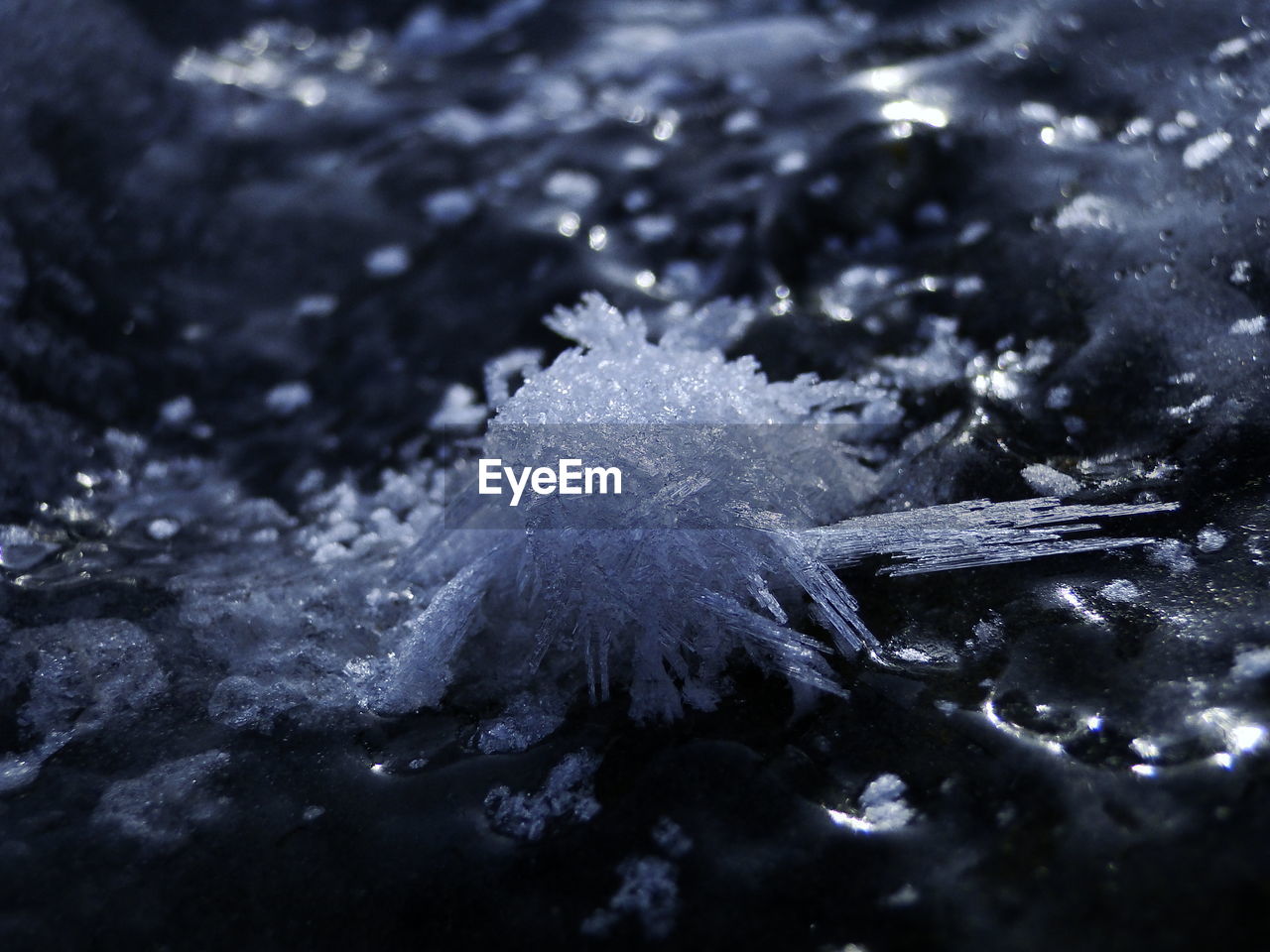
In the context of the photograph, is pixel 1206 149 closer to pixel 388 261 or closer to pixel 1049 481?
pixel 1049 481

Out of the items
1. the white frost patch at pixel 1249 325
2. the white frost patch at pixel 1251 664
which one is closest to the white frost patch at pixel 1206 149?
the white frost patch at pixel 1249 325

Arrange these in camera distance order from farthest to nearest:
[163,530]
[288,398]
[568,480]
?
1. [288,398]
2. [163,530]
3. [568,480]

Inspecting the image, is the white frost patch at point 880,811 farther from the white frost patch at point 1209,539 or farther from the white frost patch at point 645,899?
the white frost patch at point 1209,539

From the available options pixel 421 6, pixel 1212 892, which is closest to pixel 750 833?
pixel 1212 892

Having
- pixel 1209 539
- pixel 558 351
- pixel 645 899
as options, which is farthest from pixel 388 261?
pixel 1209 539

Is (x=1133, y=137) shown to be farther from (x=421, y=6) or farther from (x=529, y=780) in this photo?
(x=421, y=6)
